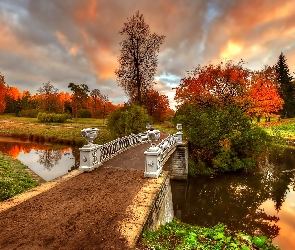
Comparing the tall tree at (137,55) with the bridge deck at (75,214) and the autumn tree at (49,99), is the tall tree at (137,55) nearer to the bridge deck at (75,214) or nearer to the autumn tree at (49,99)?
the bridge deck at (75,214)

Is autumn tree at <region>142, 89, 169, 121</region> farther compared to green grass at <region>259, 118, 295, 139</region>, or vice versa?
autumn tree at <region>142, 89, 169, 121</region>

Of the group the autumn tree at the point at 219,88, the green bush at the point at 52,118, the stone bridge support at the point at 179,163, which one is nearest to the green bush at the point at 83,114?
the green bush at the point at 52,118

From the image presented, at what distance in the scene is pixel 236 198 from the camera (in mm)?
15844

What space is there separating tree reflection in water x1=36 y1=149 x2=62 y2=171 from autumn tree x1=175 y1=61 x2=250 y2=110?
15417mm

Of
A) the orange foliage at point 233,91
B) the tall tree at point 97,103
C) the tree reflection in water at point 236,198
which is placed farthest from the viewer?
the tall tree at point 97,103

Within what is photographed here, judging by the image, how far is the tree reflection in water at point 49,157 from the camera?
23000 mm

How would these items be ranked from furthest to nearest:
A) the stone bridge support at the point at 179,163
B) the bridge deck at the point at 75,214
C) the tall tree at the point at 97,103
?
the tall tree at the point at 97,103, the stone bridge support at the point at 179,163, the bridge deck at the point at 75,214

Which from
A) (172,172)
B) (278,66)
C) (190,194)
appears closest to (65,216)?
(190,194)

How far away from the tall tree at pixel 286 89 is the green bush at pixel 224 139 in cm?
4042

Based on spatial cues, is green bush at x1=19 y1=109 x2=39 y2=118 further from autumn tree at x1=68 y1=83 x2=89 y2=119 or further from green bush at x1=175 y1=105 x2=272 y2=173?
green bush at x1=175 y1=105 x2=272 y2=173

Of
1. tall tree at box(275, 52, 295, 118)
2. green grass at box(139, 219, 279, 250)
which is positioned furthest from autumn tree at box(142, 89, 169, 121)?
green grass at box(139, 219, 279, 250)

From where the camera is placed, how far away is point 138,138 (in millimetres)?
19391

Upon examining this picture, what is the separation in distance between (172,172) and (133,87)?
12233 millimetres

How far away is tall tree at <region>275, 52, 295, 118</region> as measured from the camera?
55.4 meters
